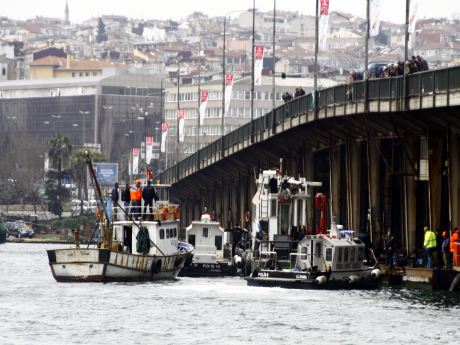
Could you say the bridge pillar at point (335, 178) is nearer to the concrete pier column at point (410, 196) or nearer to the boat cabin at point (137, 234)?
the concrete pier column at point (410, 196)

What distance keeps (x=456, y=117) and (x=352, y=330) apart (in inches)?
793

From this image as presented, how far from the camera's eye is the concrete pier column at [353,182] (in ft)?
323

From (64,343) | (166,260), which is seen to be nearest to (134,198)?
(166,260)

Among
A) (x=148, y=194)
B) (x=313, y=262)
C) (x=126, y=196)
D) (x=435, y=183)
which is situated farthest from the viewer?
(x=126, y=196)

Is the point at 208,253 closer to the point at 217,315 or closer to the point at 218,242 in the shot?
the point at 218,242

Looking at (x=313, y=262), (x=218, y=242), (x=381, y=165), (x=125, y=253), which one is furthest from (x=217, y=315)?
(x=218, y=242)

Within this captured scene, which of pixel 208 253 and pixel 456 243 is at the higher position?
pixel 208 253

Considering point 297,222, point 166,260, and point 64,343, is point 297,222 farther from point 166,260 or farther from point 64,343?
point 64,343

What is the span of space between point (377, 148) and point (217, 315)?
2804 centimetres

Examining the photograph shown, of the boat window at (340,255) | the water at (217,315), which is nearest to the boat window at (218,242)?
the water at (217,315)

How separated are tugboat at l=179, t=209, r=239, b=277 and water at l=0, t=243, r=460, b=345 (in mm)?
10056

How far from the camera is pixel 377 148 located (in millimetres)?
96438

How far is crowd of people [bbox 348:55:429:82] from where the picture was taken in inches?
3435

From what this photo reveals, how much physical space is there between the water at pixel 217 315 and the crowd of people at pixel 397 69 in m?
9.72
